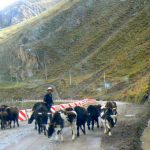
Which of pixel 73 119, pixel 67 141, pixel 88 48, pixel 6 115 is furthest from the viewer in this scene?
pixel 88 48

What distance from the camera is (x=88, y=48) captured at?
11488 cm

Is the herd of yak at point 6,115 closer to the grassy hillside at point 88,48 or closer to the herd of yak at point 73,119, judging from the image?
the herd of yak at point 73,119

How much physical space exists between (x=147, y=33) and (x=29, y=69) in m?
36.1

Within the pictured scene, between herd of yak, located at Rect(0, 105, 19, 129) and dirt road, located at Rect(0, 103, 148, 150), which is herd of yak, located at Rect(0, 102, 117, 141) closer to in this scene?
herd of yak, located at Rect(0, 105, 19, 129)

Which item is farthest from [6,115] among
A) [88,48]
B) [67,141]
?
[88,48]

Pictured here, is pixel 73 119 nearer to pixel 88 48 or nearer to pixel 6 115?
pixel 6 115

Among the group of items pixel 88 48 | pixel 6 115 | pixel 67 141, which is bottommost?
pixel 67 141

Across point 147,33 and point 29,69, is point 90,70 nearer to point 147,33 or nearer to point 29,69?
point 147,33

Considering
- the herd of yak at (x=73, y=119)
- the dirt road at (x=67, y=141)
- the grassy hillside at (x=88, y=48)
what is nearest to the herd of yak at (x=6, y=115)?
the herd of yak at (x=73, y=119)

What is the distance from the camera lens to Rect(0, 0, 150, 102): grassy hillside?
286 ft

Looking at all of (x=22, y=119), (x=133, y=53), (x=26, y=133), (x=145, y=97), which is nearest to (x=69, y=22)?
(x=133, y=53)

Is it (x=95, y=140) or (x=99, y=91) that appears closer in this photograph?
(x=95, y=140)

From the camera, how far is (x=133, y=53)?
91500 mm

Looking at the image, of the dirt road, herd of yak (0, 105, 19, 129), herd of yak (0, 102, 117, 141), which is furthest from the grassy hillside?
the dirt road
